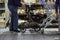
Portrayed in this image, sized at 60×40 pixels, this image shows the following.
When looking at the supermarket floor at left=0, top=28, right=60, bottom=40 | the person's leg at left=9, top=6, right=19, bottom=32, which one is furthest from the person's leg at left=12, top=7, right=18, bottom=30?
the supermarket floor at left=0, top=28, right=60, bottom=40

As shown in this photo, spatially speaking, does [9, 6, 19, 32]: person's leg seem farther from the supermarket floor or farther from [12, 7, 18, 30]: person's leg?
the supermarket floor

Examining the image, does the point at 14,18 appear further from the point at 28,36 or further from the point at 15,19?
the point at 28,36

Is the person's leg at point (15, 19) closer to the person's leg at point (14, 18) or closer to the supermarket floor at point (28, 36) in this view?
the person's leg at point (14, 18)

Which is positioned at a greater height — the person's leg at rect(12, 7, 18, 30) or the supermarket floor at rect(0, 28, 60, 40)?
the person's leg at rect(12, 7, 18, 30)

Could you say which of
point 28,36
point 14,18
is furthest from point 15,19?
point 28,36

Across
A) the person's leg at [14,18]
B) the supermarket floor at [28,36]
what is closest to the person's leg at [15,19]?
the person's leg at [14,18]

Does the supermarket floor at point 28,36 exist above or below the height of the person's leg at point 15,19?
below

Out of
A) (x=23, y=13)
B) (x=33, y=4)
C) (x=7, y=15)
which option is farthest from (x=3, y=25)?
(x=33, y=4)

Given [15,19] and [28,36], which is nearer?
[28,36]

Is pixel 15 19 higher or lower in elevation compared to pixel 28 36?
higher

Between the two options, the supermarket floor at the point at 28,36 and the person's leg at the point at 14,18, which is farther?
the person's leg at the point at 14,18

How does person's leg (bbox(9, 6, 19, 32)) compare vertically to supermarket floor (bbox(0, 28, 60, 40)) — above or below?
above

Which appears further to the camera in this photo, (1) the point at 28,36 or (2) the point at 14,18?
(2) the point at 14,18

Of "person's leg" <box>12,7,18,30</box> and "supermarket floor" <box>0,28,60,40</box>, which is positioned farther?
"person's leg" <box>12,7,18,30</box>
